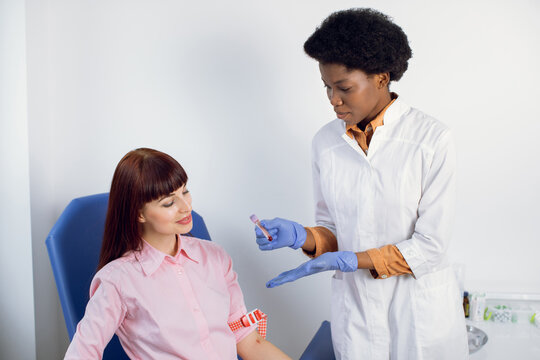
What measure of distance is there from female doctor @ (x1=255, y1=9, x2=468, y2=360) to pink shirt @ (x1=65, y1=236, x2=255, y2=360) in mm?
183

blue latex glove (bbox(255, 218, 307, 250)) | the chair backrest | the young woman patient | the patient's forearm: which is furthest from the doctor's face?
the chair backrest

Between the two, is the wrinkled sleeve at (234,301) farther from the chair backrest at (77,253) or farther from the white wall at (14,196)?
the white wall at (14,196)

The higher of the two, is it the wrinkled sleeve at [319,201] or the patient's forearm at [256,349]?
the wrinkled sleeve at [319,201]

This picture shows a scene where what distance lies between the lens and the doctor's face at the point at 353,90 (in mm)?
→ 1354

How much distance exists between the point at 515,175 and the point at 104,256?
1424mm

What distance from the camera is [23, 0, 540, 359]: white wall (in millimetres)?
1904

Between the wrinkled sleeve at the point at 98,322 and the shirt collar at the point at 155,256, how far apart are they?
97 mm

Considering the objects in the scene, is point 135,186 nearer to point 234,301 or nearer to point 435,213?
point 234,301

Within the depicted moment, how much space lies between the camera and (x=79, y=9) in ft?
6.80

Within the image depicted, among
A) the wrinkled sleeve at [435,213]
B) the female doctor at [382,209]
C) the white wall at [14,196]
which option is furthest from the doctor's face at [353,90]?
the white wall at [14,196]

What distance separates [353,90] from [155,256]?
25.8 inches

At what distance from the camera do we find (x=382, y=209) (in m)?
1.43

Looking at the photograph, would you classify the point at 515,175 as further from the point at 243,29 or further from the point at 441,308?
the point at 243,29

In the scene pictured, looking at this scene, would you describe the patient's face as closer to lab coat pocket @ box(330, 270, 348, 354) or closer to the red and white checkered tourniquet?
the red and white checkered tourniquet
